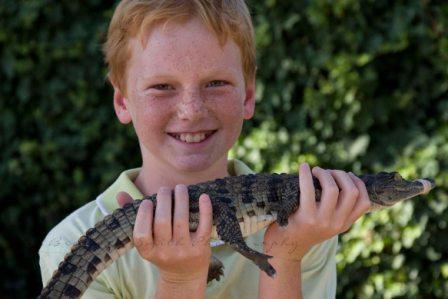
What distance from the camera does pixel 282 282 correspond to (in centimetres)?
251

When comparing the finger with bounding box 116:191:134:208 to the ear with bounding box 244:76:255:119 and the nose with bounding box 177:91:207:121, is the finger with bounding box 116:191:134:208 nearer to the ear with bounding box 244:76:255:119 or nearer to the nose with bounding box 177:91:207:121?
the nose with bounding box 177:91:207:121

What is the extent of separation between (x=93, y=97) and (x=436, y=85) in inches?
96.9

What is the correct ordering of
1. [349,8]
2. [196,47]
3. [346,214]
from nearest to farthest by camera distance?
[346,214] → [196,47] → [349,8]

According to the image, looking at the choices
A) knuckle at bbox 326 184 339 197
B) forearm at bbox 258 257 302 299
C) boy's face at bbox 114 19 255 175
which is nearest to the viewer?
knuckle at bbox 326 184 339 197

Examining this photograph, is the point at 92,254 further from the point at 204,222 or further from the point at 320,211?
the point at 320,211

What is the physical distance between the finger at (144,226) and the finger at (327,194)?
0.53m

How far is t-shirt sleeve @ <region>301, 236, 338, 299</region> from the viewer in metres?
2.88

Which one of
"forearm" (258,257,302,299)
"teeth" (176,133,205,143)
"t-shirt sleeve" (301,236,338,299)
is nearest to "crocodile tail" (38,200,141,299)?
"teeth" (176,133,205,143)

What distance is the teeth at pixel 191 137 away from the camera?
2656mm

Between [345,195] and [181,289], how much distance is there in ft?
1.91

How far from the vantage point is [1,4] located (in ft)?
19.3

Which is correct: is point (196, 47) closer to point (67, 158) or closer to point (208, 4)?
point (208, 4)

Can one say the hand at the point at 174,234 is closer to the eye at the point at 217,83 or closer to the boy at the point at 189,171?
the boy at the point at 189,171

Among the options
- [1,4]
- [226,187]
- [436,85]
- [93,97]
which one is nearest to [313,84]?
[436,85]
